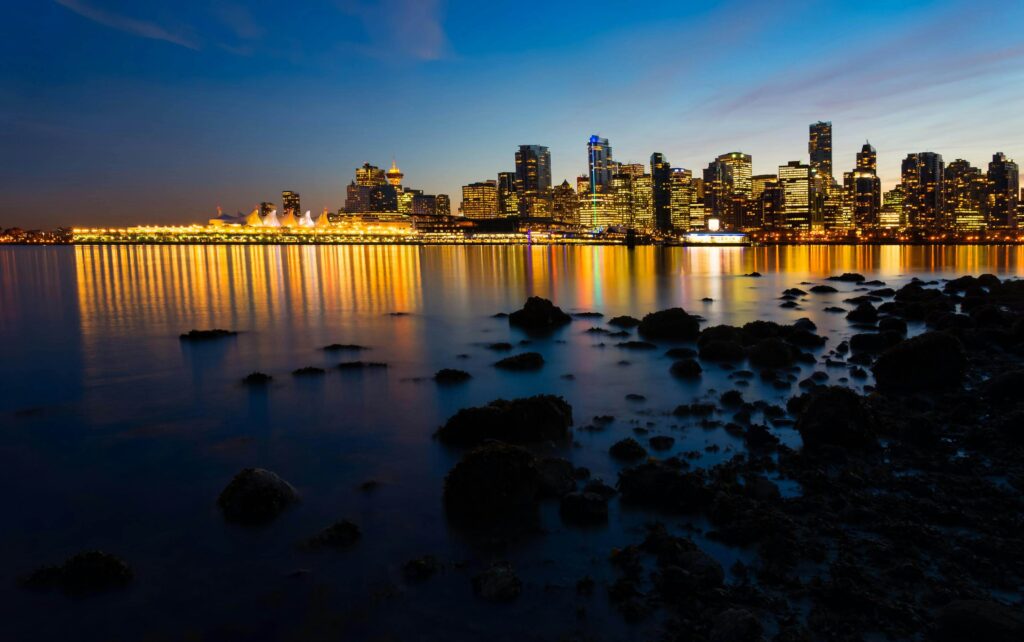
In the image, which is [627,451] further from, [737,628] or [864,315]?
[864,315]

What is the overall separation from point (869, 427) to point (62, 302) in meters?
60.3

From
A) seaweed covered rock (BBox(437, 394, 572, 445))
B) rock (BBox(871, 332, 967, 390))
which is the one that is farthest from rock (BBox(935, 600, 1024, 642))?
rock (BBox(871, 332, 967, 390))

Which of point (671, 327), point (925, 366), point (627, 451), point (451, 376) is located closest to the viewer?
point (627, 451)

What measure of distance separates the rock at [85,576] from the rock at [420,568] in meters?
4.23

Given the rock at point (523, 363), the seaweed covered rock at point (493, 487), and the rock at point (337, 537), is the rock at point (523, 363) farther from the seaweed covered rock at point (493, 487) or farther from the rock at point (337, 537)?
the rock at point (337, 537)

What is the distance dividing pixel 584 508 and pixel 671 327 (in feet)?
67.6

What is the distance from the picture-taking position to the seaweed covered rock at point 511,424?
14273 mm

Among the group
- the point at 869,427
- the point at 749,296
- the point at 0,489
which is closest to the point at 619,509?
the point at 869,427

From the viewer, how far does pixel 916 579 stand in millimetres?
8000

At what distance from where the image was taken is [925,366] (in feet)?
58.9

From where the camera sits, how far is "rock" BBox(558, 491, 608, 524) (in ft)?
33.5

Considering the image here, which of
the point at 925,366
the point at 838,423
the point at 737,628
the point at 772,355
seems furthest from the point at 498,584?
the point at 772,355

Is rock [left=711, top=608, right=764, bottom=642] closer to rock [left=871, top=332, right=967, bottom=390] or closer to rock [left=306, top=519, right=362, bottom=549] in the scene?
rock [left=306, top=519, right=362, bottom=549]

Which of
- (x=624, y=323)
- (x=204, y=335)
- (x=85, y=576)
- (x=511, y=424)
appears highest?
(x=204, y=335)
